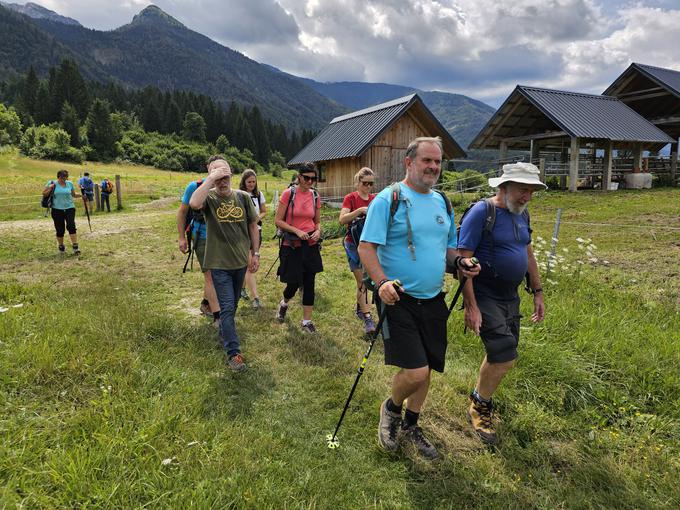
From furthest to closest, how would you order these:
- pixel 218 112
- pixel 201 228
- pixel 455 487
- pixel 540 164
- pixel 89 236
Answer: pixel 218 112
pixel 540 164
pixel 89 236
pixel 201 228
pixel 455 487

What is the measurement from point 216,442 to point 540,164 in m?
19.7

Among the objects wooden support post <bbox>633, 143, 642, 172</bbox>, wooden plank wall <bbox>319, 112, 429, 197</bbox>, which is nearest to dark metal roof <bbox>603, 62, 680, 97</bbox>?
wooden support post <bbox>633, 143, 642, 172</bbox>

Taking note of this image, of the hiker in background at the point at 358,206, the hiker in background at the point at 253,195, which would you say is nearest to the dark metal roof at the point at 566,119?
the hiker in background at the point at 358,206

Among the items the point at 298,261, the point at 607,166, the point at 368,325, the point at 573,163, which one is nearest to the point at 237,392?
the point at 298,261

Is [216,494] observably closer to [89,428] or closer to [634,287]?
[89,428]

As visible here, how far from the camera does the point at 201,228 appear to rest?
16.5 feet

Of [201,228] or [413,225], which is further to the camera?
[201,228]

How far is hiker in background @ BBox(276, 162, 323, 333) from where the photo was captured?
5.30 metres

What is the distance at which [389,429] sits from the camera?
3150 mm

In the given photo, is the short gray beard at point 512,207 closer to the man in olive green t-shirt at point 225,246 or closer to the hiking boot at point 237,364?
the man in olive green t-shirt at point 225,246

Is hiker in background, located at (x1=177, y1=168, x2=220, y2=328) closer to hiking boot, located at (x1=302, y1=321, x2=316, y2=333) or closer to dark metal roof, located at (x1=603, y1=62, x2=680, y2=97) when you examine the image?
hiking boot, located at (x1=302, y1=321, x2=316, y2=333)

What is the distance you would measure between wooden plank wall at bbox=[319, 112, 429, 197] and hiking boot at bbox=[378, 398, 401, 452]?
16.8 m

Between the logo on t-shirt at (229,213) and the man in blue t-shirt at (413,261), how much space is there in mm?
2035

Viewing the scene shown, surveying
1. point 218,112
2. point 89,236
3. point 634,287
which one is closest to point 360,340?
point 634,287
